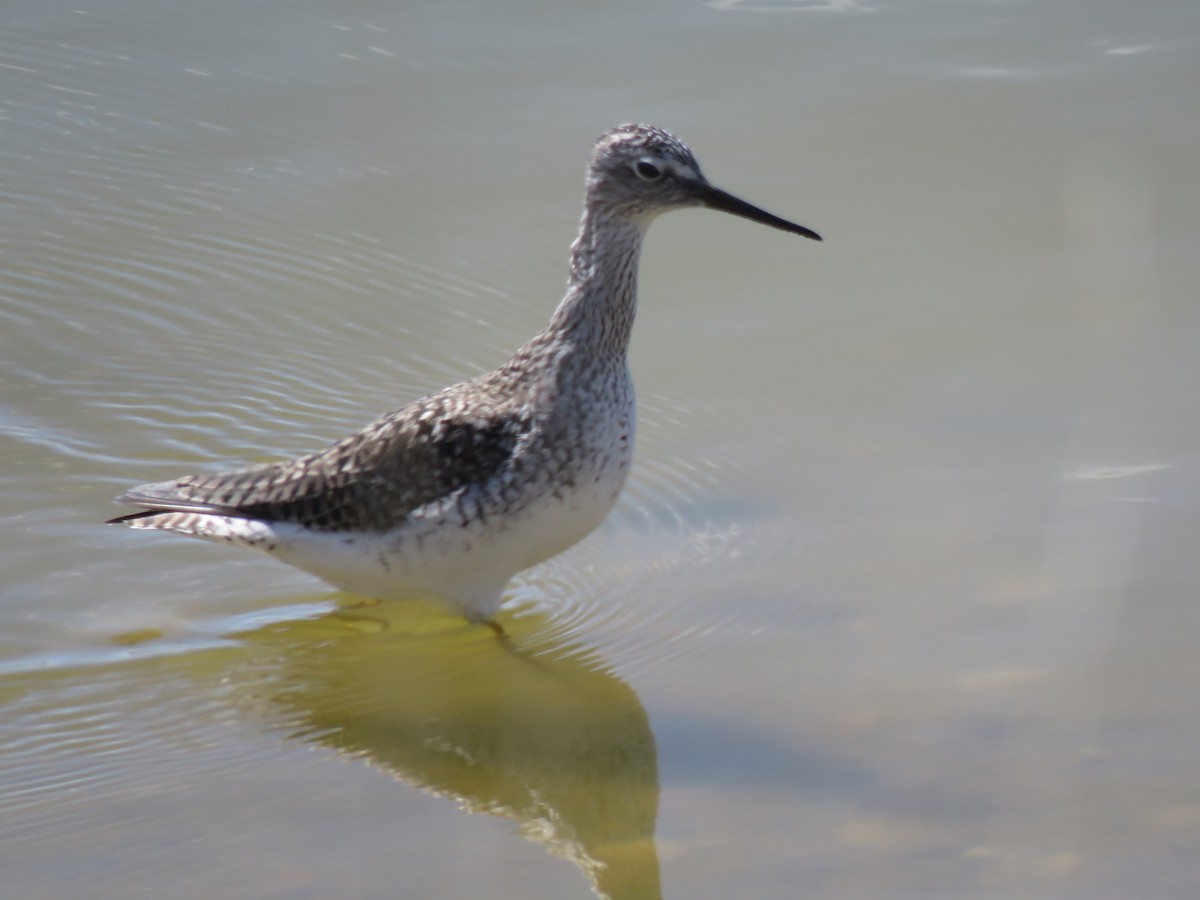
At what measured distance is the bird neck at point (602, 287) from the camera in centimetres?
588

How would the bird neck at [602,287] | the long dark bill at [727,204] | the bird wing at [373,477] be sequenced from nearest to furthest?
the bird wing at [373,477]
the bird neck at [602,287]
the long dark bill at [727,204]

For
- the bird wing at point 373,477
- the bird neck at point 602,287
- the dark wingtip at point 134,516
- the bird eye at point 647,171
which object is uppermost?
the bird eye at point 647,171

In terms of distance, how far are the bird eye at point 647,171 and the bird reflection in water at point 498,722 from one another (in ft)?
5.52

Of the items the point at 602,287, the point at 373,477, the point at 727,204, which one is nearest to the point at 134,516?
the point at 373,477

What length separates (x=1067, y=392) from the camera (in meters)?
7.26

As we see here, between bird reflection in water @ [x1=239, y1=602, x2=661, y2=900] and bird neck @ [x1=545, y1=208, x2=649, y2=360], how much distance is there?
3.55 feet

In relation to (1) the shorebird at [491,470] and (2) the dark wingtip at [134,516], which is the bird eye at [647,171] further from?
(2) the dark wingtip at [134,516]

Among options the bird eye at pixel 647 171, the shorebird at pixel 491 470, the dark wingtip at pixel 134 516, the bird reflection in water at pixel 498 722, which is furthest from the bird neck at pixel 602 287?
the dark wingtip at pixel 134 516

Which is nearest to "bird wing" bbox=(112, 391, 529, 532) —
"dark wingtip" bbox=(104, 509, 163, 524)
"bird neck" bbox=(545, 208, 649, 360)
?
"dark wingtip" bbox=(104, 509, 163, 524)

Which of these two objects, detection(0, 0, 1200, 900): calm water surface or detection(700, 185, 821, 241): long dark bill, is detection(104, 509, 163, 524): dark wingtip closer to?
detection(0, 0, 1200, 900): calm water surface

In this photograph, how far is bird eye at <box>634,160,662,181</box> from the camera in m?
Answer: 5.94

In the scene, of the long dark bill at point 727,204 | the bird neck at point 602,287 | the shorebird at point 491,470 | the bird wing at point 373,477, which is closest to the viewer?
the shorebird at point 491,470

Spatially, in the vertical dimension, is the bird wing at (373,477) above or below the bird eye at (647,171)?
below

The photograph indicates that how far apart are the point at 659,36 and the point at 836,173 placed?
5.71ft
